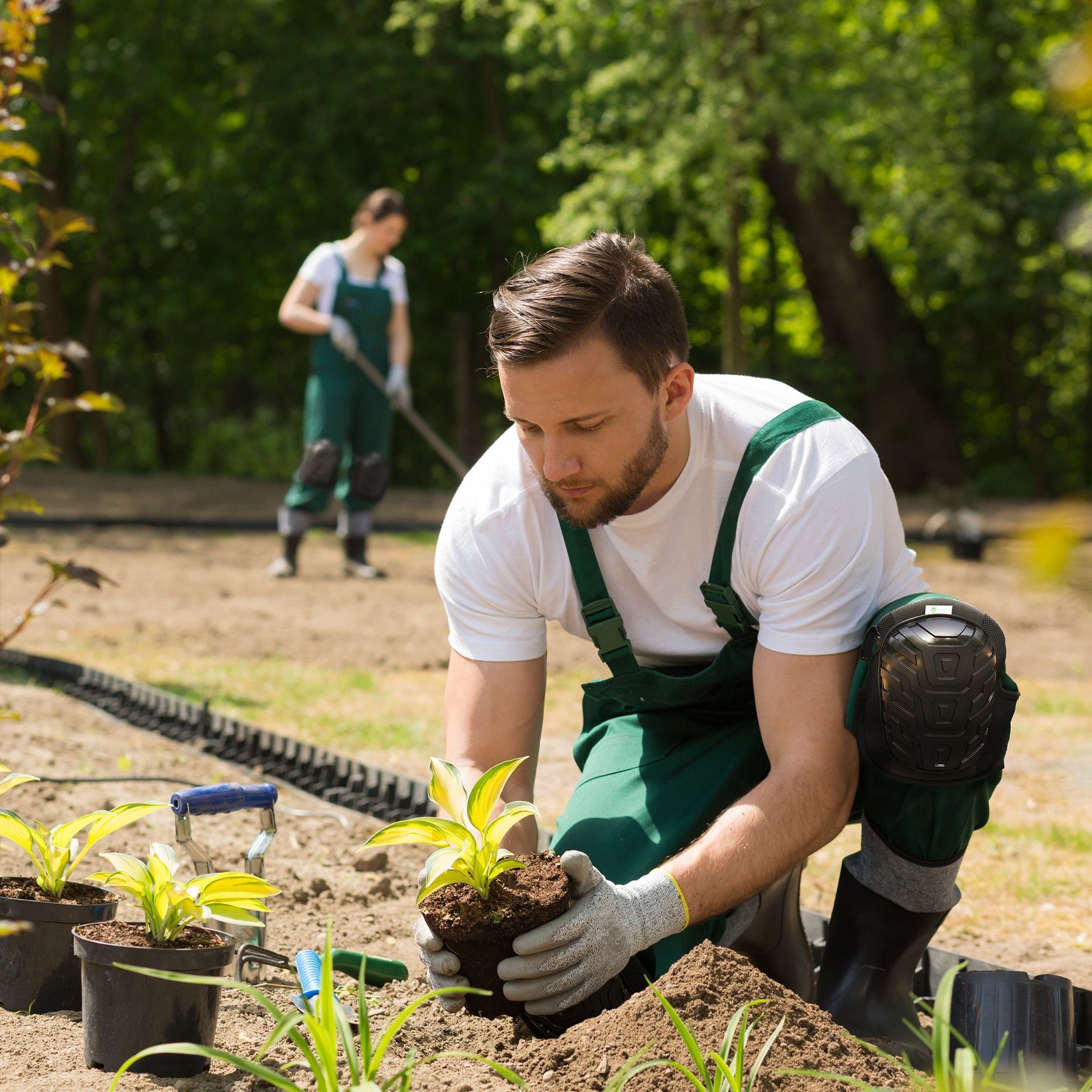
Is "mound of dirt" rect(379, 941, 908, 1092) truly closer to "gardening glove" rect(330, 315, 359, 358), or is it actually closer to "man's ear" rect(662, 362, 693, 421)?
"man's ear" rect(662, 362, 693, 421)

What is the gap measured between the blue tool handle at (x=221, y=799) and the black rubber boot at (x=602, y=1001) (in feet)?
2.04

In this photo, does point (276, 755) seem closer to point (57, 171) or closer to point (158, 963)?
point (158, 963)

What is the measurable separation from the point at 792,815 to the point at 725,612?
1.46 feet

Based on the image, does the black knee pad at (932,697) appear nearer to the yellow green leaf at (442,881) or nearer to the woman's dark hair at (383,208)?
the yellow green leaf at (442,881)

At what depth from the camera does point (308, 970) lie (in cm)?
197

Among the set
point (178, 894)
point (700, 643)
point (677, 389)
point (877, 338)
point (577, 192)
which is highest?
point (577, 192)

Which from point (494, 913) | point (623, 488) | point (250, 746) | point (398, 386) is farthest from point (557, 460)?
point (398, 386)

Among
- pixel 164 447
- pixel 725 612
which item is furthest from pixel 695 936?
pixel 164 447

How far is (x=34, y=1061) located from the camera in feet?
6.10

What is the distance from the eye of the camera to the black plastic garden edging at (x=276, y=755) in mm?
2742

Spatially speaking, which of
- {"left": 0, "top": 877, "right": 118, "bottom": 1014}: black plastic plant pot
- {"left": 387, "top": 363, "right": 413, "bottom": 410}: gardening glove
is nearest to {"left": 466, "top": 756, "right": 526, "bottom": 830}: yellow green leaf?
{"left": 0, "top": 877, "right": 118, "bottom": 1014}: black plastic plant pot

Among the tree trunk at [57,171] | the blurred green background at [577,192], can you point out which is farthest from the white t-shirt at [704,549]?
the tree trunk at [57,171]

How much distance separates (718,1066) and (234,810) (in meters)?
1.04

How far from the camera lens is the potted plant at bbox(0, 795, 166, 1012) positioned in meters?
2.00
